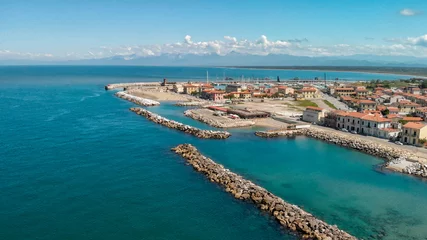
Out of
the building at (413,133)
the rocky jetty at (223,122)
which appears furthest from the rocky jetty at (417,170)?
the rocky jetty at (223,122)

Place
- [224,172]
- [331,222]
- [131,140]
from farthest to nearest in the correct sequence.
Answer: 1. [131,140]
2. [224,172]
3. [331,222]

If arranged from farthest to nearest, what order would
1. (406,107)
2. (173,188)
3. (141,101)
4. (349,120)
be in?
(141,101) → (406,107) → (349,120) → (173,188)

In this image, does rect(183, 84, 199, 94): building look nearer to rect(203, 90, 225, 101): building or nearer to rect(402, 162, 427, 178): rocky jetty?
rect(203, 90, 225, 101): building

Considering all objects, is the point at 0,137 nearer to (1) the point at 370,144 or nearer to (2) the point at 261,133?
(2) the point at 261,133

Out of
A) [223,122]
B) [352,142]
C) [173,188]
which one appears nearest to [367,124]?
[352,142]

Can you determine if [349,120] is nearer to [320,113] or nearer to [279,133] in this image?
[320,113]

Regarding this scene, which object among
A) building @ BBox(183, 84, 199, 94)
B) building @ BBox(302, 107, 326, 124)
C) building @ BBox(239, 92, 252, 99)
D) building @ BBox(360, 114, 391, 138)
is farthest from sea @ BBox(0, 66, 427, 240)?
building @ BBox(183, 84, 199, 94)

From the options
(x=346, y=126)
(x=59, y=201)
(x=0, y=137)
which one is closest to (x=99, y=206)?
(x=59, y=201)
